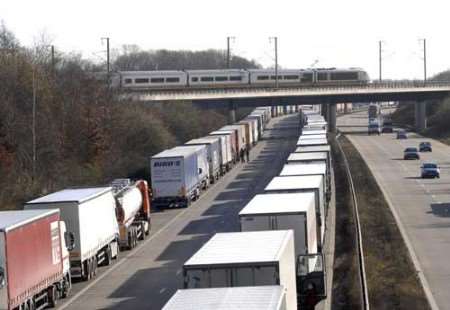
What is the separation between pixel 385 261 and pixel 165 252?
30.0ft

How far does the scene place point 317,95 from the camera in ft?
442

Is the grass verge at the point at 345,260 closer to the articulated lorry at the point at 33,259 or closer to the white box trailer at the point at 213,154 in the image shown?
the articulated lorry at the point at 33,259

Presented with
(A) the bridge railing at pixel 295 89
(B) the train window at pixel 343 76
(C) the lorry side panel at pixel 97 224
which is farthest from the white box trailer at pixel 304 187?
(B) the train window at pixel 343 76

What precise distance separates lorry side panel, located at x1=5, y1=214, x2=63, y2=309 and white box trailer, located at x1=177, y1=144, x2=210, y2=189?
106 ft

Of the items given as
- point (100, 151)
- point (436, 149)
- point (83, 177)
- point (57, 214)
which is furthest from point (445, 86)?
point (57, 214)

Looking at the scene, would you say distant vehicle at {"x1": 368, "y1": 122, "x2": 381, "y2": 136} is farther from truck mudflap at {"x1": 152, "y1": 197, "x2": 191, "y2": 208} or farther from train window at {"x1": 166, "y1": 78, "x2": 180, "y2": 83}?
truck mudflap at {"x1": 152, "y1": 197, "x2": 191, "y2": 208}

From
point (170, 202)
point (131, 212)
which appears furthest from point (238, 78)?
point (131, 212)

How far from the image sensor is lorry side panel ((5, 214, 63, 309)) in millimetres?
24859

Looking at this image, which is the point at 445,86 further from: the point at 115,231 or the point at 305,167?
the point at 115,231

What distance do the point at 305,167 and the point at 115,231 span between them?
35.6ft

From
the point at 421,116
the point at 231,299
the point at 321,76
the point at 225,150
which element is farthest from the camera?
the point at 421,116

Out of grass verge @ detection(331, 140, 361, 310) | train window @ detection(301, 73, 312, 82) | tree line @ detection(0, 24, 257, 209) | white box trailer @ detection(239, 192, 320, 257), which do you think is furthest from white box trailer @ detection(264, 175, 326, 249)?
train window @ detection(301, 73, 312, 82)

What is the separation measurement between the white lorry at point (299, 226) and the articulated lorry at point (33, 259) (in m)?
4.75

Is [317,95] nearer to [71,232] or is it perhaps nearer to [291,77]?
[291,77]
